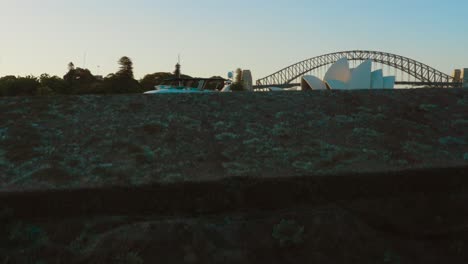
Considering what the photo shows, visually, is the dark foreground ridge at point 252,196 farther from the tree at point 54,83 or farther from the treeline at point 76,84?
the tree at point 54,83

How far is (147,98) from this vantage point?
450cm

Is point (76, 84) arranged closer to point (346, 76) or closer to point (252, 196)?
point (346, 76)

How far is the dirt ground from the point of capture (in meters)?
2.73

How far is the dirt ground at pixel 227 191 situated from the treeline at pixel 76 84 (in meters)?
29.2

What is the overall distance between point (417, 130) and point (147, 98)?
9.10ft

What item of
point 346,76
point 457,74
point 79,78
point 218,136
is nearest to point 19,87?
point 79,78

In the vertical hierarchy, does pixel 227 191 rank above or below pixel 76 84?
below

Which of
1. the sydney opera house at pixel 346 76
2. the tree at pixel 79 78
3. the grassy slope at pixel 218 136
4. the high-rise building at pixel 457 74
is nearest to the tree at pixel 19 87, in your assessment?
the tree at pixel 79 78

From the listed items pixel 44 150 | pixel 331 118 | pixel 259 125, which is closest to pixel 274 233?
pixel 259 125

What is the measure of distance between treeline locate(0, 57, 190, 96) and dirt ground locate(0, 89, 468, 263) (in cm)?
2916

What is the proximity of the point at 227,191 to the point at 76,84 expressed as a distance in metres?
53.7

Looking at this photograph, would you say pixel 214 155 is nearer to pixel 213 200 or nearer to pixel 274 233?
pixel 213 200

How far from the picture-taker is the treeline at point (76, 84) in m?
34.0

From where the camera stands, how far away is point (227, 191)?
2947 millimetres
